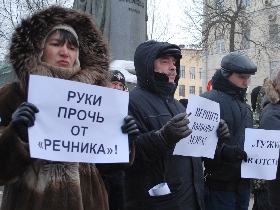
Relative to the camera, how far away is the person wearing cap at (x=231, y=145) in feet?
12.5

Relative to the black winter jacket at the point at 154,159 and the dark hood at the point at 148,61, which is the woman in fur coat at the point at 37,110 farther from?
the dark hood at the point at 148,61

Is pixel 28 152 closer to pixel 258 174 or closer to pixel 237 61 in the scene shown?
pixel 258 174

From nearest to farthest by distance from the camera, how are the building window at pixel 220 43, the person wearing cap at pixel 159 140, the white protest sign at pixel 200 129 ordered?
the person wearing cap at pixel 159 140 < the white protest sign at pixel 200 129 < the building window at pixel 220 43

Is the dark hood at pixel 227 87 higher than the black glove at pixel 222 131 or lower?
higher

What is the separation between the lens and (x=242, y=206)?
13.0 feet

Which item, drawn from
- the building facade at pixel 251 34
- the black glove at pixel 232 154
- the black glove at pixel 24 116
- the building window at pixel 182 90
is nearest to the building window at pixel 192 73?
the building window at pixel 182 90

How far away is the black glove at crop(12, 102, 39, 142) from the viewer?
2117 millimetres

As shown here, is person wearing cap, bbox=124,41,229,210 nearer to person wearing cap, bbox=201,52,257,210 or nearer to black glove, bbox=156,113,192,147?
black glove, bbox=156,113,192,147

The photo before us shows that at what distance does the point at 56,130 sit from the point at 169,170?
36.6 inches

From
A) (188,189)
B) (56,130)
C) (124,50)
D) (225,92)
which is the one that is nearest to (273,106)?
(225,92)

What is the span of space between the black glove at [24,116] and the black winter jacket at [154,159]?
0.87m

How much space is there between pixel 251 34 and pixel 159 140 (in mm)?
35613

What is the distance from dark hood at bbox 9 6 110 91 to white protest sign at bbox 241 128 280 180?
1.58 m

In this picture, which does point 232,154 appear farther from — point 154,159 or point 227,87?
point 154,159
